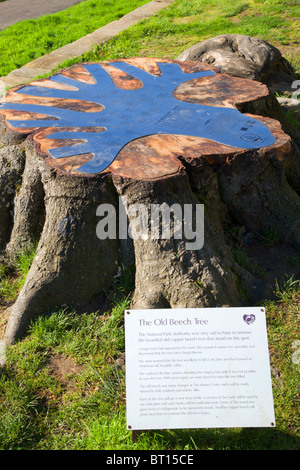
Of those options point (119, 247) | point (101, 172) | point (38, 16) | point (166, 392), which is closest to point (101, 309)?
point (119, 247)

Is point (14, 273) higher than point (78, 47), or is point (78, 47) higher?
point (78, 47)

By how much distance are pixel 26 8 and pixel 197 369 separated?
31.4ft

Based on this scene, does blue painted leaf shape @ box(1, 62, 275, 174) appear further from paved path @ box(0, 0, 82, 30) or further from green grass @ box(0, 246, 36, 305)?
paved path @ box(0, 0, 82, 30)

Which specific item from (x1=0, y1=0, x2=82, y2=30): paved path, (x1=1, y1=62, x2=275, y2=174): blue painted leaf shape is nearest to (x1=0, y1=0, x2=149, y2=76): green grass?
(x1=0, y1=0, x2=82, y2=30): paved path

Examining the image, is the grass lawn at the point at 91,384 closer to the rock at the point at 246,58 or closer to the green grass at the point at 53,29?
the rock at the point at 246,58

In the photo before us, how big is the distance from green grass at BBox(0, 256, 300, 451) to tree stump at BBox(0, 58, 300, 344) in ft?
0.43

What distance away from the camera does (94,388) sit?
2605 mm

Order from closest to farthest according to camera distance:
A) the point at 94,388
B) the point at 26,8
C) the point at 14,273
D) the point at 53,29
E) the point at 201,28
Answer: the point at 94,388 < the point at 14,273 < the point at 201,28 < the point at 53,29 < the point at 26,8

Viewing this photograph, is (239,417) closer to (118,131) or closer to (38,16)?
(118,131)


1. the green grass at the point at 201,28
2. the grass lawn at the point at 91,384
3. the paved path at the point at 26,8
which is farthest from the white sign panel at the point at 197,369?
the paved path at the point at 26,8

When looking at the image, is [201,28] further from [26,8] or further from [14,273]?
[14,273]

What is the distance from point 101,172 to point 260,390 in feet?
4.77

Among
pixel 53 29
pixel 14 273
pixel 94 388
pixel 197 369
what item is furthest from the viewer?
pixel 53 29

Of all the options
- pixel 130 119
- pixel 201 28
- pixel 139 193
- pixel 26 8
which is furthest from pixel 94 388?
pixel 26 8
